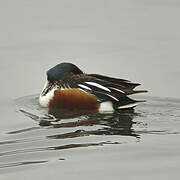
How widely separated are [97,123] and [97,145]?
4.14ft

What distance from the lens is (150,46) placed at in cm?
1454

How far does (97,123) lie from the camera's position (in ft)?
35.0

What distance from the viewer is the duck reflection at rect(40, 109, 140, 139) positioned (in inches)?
396

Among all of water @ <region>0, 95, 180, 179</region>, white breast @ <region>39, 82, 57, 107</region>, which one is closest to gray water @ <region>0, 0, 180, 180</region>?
water @ <region>0, 95, 180, 179</region>

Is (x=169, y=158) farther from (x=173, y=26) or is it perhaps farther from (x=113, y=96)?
(x=173, y=26)

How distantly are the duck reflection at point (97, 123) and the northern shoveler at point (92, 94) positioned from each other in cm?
13

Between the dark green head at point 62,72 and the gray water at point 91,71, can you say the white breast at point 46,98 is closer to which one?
the gray water at point 91,71

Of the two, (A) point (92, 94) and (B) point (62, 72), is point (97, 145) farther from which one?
(B) point (62, 72)

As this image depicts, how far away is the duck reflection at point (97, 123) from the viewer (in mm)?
10070

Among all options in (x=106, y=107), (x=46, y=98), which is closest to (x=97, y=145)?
(x=106, y=107)

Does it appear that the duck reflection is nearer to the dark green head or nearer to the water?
the water

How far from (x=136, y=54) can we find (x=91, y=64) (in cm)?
96

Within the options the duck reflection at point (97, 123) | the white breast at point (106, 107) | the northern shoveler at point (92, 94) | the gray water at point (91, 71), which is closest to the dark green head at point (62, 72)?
the northern shoveler at point (92, 94)

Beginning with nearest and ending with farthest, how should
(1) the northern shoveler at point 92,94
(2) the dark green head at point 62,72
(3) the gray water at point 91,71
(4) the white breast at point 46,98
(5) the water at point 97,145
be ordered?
(5) the water at point 97,145
(3) the gray water at point 91,71
(1) the northern shoveler at point 92,94
(4) the white breast at point 46,98
(2) the dark green head at point 62,72
